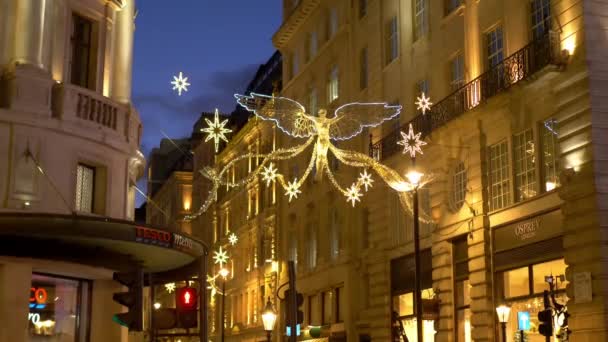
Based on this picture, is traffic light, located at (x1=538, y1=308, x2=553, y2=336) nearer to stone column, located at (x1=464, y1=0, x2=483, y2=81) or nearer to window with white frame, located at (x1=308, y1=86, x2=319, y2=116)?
stone column, located at (x1=464, y1=0, x2=483, y2=81)

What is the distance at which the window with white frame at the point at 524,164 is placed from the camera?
2645cm

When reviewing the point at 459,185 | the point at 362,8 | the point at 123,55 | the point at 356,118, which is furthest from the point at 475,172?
the point at 362,8

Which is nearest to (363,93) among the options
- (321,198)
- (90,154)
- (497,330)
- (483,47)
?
(321,198)

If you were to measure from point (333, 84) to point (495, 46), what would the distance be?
17.9 meters

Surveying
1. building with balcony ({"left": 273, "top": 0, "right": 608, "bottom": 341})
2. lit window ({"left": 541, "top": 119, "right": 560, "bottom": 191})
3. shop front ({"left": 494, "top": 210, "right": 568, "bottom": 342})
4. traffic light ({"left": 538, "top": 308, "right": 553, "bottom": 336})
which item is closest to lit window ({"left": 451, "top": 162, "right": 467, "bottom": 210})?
building with balcony ({"left": 273, "top": 0, "right": 608, "bottom": 341})

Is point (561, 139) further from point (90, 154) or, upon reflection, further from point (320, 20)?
point (320, 20)

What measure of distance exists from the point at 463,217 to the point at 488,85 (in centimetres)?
452

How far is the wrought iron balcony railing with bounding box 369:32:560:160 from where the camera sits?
25297 millimetres

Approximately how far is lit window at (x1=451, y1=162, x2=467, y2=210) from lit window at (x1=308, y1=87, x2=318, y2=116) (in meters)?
18.8

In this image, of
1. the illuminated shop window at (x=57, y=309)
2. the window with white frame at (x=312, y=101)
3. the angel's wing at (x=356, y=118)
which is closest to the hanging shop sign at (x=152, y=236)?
the illuminated shop window at (x=57, y=309)

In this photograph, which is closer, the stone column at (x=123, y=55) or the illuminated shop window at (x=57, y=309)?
the illuminated shop window at (x=57, y=309)

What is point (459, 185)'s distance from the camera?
30812mm

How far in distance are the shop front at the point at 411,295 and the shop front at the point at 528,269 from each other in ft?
12.8

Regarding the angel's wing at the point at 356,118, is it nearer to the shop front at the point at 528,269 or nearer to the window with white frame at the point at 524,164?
the window with white frame at the point at 524,164
